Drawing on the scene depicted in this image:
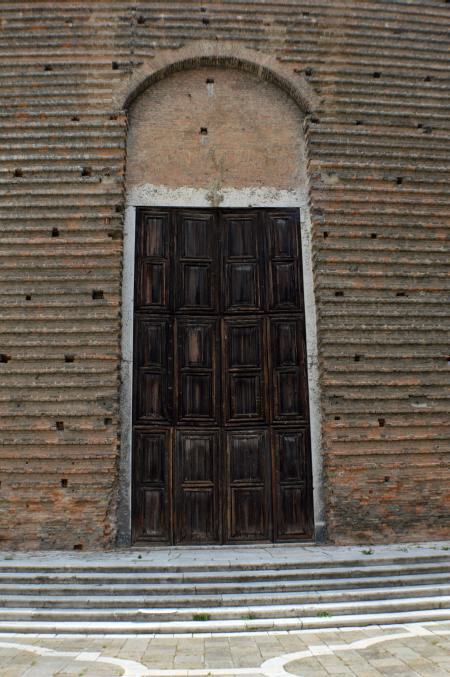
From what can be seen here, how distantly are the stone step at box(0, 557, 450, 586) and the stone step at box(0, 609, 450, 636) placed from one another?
795mm

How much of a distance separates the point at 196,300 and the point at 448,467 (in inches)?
171

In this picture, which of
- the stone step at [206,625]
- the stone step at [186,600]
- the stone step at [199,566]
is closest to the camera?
the stone step at [206,625]

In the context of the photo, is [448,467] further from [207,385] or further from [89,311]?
[89,311]

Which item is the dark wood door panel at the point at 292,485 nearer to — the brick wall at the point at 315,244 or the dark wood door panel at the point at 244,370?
the brick wall at the point at 315,244

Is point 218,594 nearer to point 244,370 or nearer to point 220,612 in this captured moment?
point 220,612

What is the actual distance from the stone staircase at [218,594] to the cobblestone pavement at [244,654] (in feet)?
0.75

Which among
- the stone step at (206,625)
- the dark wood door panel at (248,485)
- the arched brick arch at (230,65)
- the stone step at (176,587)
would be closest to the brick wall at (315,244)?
the arched brick arch at (230,65)

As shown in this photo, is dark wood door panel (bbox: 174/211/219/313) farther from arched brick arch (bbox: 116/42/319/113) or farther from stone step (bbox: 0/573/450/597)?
stone step (bbox: 0/573/450/597)

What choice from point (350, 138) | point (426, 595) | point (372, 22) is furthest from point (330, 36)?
point (426, 595)

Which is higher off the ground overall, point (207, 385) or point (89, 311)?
point (89, 311)

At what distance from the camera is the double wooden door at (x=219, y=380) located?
26.9ft

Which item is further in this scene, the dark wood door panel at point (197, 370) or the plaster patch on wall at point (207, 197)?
the plaster patch on wall at point (207, 197)

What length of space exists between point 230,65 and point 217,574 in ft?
25.3

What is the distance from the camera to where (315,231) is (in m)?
8.85
